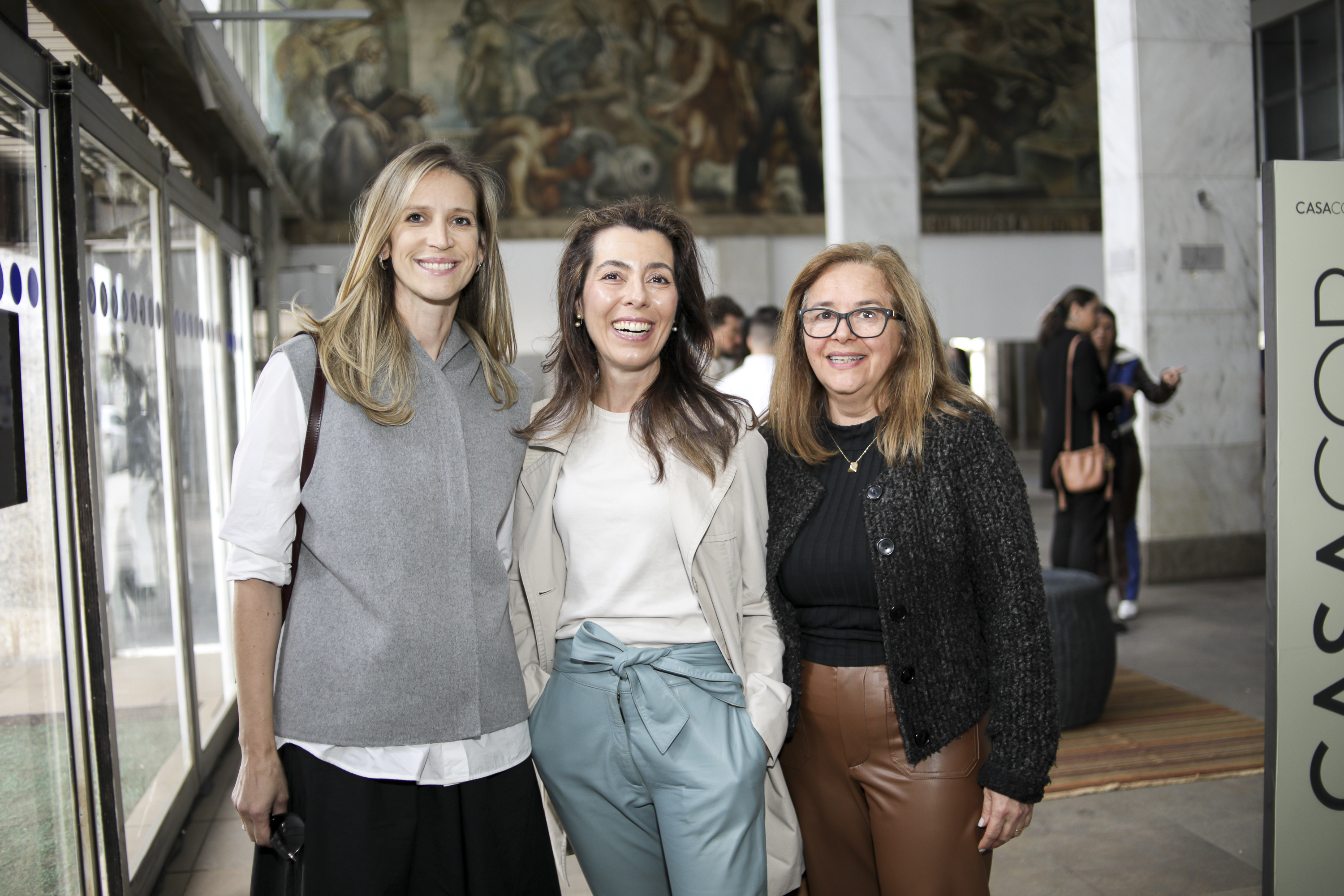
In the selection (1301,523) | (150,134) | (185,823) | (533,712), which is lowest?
(185,823)

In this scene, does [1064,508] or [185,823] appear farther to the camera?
[1064,508]

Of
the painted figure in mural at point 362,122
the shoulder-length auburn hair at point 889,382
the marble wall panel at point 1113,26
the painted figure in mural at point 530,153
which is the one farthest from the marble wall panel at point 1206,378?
the painted figure in mural at point 362,122

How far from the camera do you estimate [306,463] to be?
1.90 metres

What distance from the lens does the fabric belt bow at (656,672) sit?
2.08 meters

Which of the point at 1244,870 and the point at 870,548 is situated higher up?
the point at 870,548

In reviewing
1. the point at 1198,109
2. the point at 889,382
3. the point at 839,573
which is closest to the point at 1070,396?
the point at 1198,109

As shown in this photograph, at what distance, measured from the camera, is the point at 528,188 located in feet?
55.4

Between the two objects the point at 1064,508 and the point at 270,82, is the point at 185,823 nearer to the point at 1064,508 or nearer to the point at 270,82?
the point at 1064,508

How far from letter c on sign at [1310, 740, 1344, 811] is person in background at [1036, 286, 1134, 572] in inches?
164

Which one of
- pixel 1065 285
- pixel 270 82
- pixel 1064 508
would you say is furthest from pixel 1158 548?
pixel 270 82

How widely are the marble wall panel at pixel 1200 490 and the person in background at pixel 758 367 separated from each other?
4.03m

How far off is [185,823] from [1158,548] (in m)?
7.24

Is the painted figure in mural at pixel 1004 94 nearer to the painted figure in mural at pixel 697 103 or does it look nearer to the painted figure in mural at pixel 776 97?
the painted figure in mural at pixel 776 97

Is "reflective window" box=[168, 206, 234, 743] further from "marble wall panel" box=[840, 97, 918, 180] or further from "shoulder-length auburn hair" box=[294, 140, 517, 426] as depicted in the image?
"marble wall panel" box=[840, 97, 918, 180]
